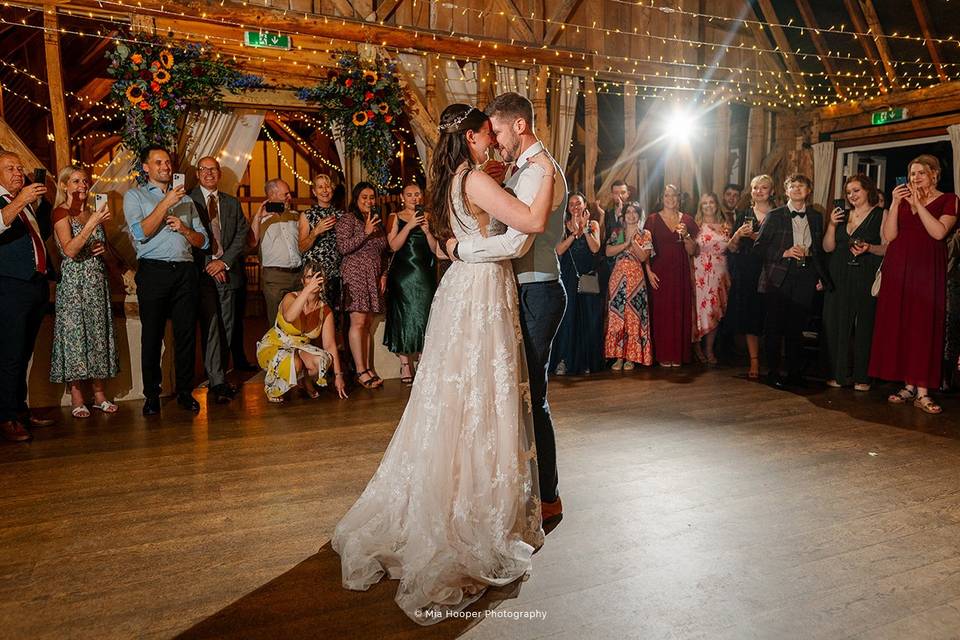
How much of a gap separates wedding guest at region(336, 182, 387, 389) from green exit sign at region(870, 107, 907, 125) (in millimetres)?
6365

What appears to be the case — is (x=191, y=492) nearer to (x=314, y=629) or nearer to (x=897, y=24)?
(x=314, y=629)

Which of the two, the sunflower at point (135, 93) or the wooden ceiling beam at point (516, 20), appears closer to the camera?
the sunflower at point (135, 93)

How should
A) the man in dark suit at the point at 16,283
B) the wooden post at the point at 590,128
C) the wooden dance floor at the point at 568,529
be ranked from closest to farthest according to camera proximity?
the wooden dance floor at the point at 568,529 → the man in dark suit at the point at 16,283 → the wooden post at the point at 590,128

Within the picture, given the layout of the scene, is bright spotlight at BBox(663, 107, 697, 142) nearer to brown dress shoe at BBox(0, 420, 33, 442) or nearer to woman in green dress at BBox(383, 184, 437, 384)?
woman in green dress at BBox(383, 184, 437, 384)

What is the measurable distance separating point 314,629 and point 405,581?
11.9 inches

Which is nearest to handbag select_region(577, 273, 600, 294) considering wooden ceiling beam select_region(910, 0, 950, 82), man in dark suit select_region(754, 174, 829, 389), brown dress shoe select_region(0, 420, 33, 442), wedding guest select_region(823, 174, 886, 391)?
man in dark suit select_region(754, 174, 829, 389)

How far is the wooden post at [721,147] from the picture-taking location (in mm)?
8445

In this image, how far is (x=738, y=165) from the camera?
9.12 meters

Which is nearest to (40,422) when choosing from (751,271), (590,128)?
(751,271)

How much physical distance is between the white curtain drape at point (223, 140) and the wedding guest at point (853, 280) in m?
4.83

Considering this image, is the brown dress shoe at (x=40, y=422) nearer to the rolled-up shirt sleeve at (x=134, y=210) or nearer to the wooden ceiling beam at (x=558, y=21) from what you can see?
the rolled-up shirt sleeve at (x=134, y=210)

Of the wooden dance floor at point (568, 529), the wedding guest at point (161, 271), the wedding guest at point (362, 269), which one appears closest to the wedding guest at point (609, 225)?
the wooden dance floor at point (568, 529)

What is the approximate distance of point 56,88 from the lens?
17.3 ft

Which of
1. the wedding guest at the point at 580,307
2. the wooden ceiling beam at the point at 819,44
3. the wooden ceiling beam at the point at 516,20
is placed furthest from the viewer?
the wooden ceiling beam at the point at 819,44
